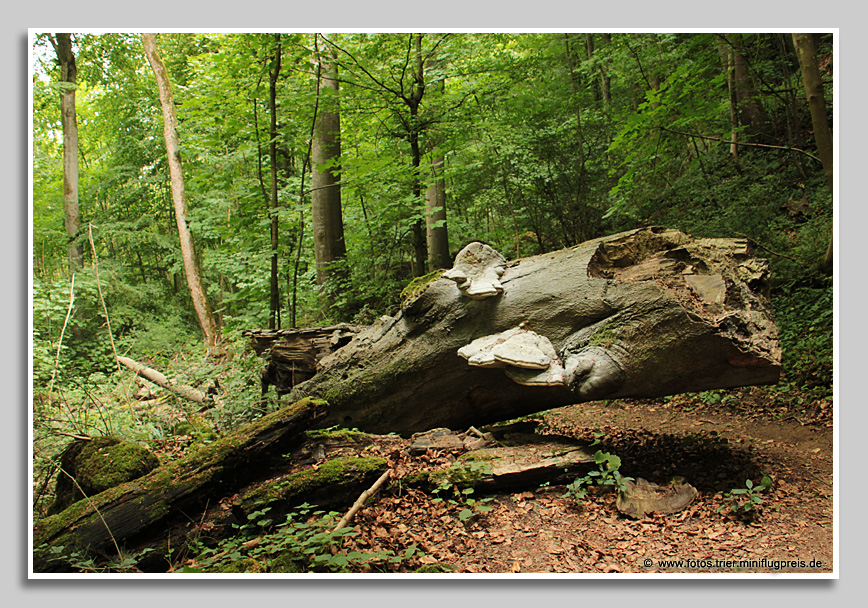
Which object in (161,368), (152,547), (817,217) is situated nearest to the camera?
(152,547)

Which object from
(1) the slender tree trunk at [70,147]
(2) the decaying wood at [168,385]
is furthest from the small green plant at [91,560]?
(1) the slender tree trunk at [70,147]

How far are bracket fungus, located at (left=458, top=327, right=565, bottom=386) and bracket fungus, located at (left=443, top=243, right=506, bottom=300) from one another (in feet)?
1.24

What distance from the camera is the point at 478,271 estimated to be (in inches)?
140

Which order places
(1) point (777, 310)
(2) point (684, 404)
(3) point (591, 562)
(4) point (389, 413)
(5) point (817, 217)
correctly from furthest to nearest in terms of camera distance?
(5) point (817, 217) < (1) point (777, 310) < (2) point (684, 404) < (4) point (389, 413) < (3) point (591, 562)

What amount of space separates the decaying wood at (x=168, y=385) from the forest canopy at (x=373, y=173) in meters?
0.20

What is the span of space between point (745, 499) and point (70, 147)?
8.22m

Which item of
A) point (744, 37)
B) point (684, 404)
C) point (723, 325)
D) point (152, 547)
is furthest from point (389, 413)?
point (744, 37)

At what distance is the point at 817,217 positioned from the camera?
246 inches

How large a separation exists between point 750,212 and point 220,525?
7.36 metres

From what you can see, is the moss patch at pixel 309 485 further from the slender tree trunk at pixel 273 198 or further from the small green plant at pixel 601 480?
the slender tree trunk at pixel 273 198

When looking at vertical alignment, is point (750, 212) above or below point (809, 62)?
below

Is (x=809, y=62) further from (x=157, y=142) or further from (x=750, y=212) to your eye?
(x=157, y=142)

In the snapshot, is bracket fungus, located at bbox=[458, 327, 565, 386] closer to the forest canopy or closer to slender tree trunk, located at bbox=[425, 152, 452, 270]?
the forest canopy

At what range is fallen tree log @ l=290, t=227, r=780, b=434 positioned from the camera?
2.87 metres
